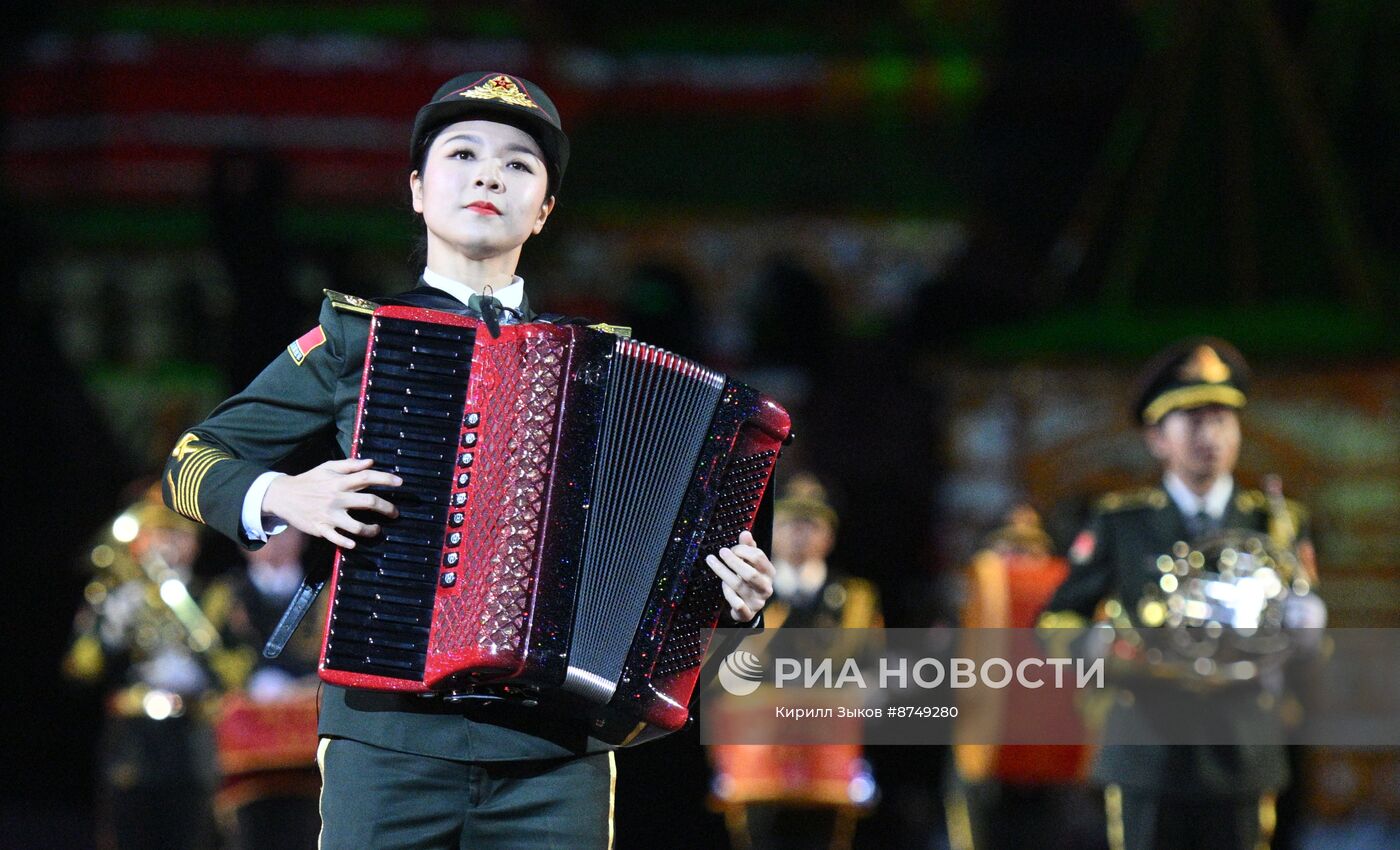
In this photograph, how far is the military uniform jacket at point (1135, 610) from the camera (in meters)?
4.88

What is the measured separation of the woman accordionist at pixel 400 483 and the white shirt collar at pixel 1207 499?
8.09 feet

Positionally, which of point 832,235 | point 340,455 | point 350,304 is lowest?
point 340,455

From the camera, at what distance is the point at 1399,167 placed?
34.0 ft

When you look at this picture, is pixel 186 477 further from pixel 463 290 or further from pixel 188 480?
pixel 463 290

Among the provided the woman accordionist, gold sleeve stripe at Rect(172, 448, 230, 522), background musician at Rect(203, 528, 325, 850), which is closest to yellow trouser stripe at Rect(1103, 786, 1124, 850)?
the woman accordionist

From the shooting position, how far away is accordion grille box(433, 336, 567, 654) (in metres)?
2.59

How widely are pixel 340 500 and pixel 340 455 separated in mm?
424

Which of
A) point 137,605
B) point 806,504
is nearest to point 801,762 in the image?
point 806,504

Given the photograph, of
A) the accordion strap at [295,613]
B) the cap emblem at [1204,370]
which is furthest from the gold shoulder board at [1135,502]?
the accordion strap at [295,613]

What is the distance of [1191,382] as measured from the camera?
5.10m

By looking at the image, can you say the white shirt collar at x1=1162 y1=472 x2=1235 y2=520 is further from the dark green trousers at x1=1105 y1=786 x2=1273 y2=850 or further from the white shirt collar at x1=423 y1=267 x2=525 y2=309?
the white shirt collar at x1=423 y1=267 x2=525 y2=309

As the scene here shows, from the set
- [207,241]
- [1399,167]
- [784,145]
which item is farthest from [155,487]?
[1399,167]

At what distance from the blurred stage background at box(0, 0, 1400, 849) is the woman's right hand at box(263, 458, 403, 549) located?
644 centimetres

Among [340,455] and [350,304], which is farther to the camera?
[340,455]
